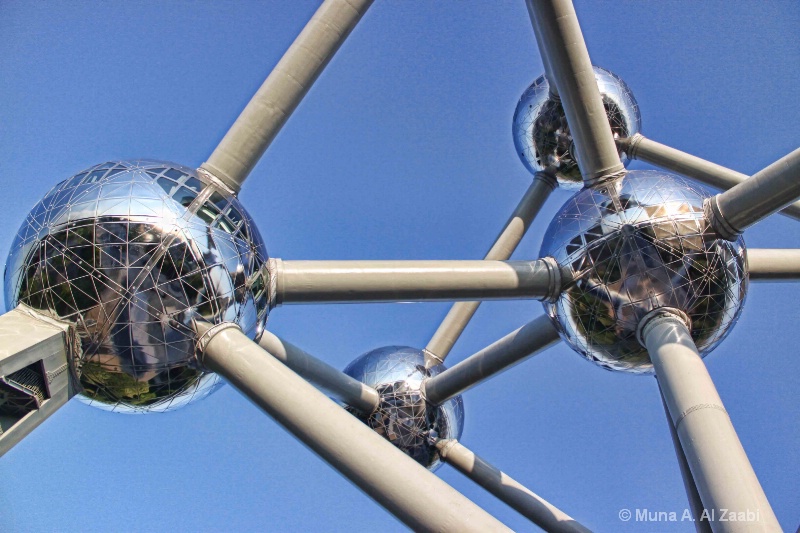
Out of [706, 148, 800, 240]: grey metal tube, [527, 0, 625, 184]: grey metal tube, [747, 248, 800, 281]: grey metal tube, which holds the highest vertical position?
[527, 0, 625, 184]: grey metal tube

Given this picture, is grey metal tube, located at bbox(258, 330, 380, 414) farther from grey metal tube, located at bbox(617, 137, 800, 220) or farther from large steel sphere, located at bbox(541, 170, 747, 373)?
grey metal tube, located at bbox(617, 137, 800, 220)

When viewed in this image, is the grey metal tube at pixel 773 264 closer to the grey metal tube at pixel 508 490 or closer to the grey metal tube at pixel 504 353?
the grey metal tube at pixel 504 353

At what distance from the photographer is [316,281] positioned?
827cm

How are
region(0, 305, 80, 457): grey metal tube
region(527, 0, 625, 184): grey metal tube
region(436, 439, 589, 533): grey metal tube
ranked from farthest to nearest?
region(436, 439, 589, 533): grey metal tube → region(527, 0, 625, 184): grey metal tube → region(0, 305, 80, 457): grey metal tube

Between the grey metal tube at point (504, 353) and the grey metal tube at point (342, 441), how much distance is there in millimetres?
4506

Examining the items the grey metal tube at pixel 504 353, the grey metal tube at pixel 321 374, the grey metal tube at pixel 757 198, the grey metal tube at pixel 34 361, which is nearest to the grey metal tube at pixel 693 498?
the grey metal tube at pixel 504 353

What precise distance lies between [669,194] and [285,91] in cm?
518

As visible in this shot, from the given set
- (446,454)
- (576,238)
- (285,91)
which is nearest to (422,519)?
(576,238)

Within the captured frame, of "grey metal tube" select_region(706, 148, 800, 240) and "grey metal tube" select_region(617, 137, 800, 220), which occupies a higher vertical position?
"grey metal tube" select_region(617, 137, 800, 220)

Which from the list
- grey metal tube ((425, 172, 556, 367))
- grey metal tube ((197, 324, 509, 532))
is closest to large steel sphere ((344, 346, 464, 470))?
grey metal tube ((425, 172, 556, 367))

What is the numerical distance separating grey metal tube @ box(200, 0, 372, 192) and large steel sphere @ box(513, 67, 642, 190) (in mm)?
7493

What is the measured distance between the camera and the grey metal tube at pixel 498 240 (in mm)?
13914

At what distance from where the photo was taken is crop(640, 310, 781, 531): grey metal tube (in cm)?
559

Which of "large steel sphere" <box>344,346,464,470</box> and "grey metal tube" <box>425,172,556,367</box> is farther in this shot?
"grey metal tube" <box>425,172,556,367</box>
